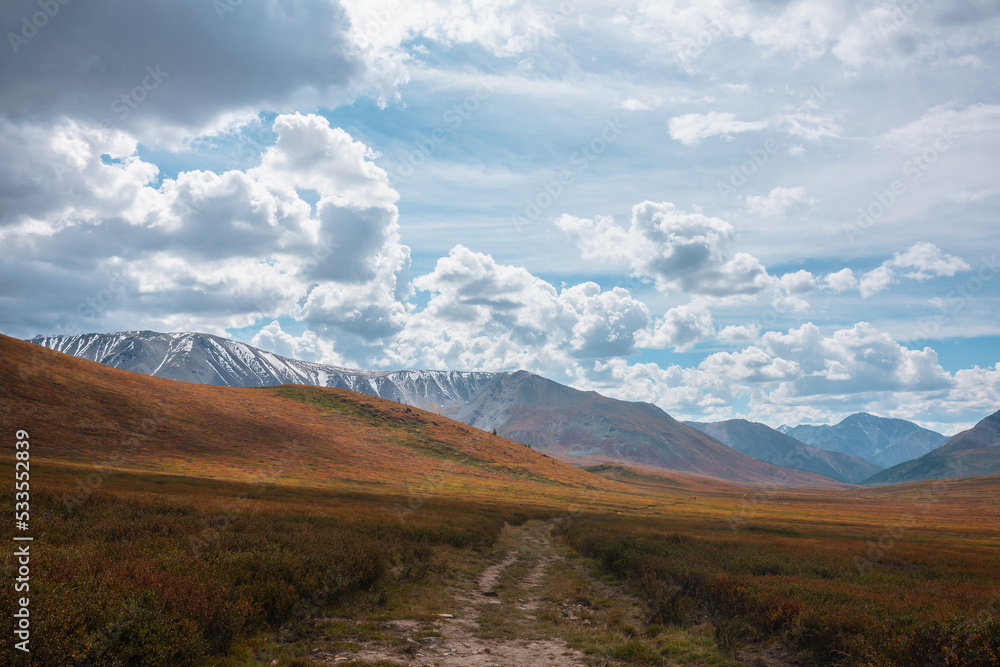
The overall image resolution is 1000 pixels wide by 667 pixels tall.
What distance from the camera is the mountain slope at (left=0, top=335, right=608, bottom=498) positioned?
249ft

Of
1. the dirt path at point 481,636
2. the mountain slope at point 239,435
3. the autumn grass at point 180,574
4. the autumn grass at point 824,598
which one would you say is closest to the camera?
the autumn grass at point 180,574

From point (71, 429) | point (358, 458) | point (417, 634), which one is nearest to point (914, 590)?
point (417, 634)

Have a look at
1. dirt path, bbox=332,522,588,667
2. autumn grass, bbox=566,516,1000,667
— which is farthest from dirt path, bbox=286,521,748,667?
autumn grass, bbox=566,516,1000,667

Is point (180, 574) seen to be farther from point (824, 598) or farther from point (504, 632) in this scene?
point (824, 598)

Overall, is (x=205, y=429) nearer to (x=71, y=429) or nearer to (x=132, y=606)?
(x=71, y=429)

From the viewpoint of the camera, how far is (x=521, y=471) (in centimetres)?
15212

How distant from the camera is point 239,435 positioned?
4227 inches

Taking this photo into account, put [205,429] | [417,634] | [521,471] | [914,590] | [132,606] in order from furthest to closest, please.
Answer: [521,471], [205,429], [914,590], [417,634], [132,606]

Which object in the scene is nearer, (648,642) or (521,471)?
(648,642)

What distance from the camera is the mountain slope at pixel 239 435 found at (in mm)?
75812

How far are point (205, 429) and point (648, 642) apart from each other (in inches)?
4376

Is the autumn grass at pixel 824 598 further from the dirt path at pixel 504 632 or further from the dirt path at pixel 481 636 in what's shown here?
the dirt path at pixel 481 636

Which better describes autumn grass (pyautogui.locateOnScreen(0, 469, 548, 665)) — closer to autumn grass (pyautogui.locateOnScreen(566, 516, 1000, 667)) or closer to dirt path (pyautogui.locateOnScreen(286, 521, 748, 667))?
dirt path (pyautogui.locateOnScreen(286, 521, 748, 667))

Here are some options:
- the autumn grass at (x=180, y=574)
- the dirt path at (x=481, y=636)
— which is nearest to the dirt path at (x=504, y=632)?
the dirt path at (x=481, y=636)
